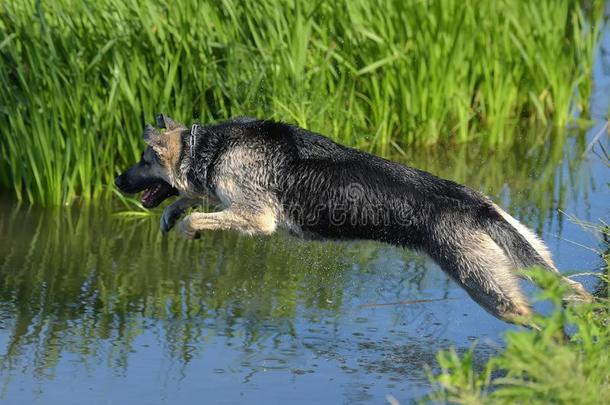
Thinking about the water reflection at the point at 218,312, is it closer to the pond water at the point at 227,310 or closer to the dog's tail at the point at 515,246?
the pond water at the point at 227,310

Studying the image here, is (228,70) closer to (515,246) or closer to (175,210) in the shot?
(175,210)

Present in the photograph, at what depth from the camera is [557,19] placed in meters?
10.1

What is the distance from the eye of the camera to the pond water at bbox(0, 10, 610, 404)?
5941mm

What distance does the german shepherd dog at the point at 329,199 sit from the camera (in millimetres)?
5969

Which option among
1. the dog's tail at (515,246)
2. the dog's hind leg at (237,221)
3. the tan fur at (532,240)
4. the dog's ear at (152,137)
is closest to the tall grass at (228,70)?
the dog's ear at (152,137)

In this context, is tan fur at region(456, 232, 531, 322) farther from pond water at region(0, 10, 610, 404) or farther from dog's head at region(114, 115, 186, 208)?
dog's head at region(114, 115, 186, 208)

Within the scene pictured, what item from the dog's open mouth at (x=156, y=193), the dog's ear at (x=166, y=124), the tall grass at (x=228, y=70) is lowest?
the dog's open mouth at (x=156, y=193)

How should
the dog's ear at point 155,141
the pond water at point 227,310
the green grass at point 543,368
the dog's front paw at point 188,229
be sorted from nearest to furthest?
1. the green grass at point 543,368
2. the pond water at point 227,310
3. the dog's front paw at point 188,229
4. the dog's ear at point 155,141

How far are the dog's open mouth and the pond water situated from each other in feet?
1.75

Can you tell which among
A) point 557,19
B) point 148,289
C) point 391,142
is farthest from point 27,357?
point 557,19

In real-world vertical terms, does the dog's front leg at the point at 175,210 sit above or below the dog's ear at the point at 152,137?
below

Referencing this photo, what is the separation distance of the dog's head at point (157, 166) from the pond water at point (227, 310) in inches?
23.4

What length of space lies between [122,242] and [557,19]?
3998 mm

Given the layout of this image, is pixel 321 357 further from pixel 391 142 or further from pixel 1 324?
pixel 391 142
